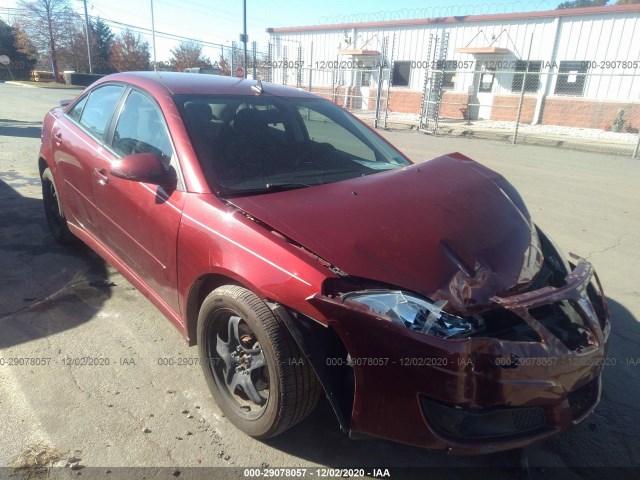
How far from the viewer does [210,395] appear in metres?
2.68

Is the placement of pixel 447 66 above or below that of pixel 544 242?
above

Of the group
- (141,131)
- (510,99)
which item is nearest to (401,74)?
(510,99)

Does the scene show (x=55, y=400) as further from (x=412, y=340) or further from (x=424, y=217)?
(x=424, y=217)

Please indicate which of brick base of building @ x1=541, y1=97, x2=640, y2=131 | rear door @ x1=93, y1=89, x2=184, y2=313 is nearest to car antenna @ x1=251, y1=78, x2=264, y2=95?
rear door @ x1=93, y1=89, x2=184, y2=313

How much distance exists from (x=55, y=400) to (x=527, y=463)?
8.20ft

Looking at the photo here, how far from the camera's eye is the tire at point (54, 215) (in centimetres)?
438

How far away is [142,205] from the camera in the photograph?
279cm

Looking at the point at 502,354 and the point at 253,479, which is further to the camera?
the point at 253,479

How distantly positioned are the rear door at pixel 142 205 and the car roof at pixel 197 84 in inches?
4.9

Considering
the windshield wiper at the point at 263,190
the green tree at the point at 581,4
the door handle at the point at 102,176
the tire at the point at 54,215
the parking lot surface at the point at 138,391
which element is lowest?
the parking lot surface at the point at 138,391

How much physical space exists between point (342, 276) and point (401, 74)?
2475 centimetres

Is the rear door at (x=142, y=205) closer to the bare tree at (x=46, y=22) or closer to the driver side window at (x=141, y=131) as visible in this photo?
the driver side window at (x=141, y=131)

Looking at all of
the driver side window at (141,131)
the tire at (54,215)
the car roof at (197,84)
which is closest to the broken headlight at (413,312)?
the driver side window at (141,131)

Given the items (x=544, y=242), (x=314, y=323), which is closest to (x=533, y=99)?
(x=544, y=242)
